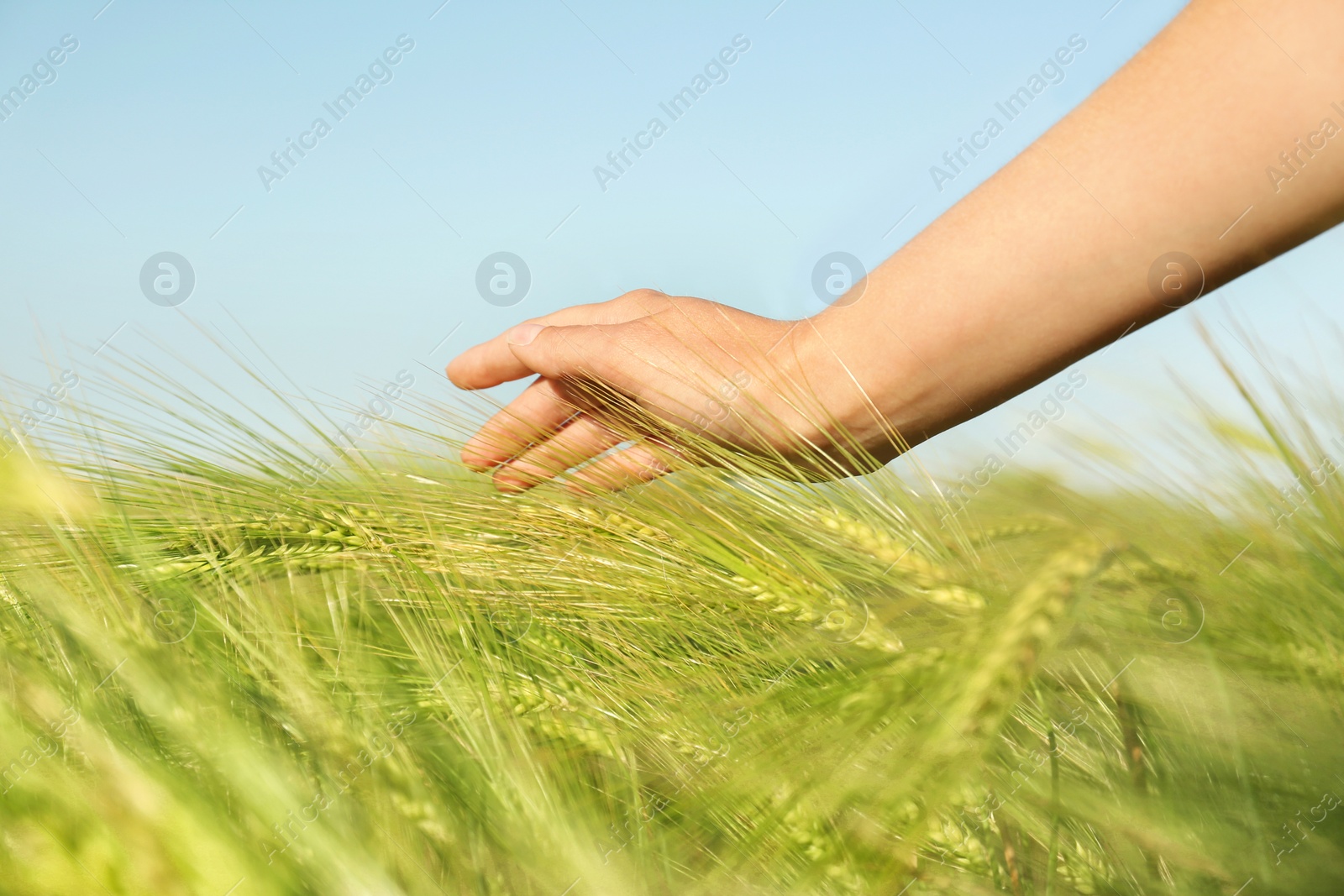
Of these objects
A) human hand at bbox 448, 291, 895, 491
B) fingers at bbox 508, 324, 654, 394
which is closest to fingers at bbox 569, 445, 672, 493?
human hand at bbox 448, 291, 895, 491

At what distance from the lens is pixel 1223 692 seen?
1.03 feet

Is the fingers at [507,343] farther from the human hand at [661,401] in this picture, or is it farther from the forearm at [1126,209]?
the forearm at [1126,209]

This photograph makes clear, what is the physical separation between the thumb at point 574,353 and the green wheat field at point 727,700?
23 cm

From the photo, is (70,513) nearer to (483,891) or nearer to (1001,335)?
(483,891)

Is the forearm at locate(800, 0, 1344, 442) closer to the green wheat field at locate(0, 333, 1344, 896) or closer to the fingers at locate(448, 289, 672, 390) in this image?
the green wheat field at locate(0, 333, 1344, 896)

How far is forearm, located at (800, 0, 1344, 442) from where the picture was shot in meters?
0.35

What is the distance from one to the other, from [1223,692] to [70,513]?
0.64 meters

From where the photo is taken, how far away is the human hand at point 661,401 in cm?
53

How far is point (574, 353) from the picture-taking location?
2.32ft

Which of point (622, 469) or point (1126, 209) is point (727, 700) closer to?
point (622, 469)

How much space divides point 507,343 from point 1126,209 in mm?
548

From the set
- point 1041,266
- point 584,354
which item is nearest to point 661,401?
point 584,354

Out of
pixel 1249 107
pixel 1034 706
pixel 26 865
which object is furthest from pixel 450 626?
pixel 1249 107

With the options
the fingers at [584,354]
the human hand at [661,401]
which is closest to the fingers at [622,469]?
the human hand at [661,401]
